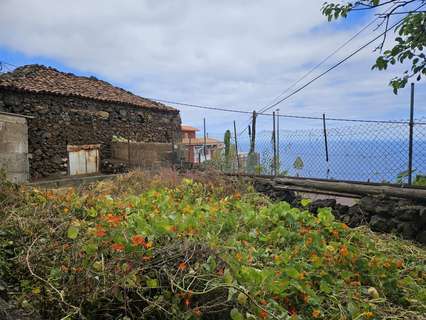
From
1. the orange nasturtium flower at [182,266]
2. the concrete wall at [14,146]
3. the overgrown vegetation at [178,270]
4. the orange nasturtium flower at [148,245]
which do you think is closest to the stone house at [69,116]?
the concrete wall at [14,146]

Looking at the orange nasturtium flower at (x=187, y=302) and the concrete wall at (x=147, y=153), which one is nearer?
the orange nasturtium flower at (x=187, y=302)

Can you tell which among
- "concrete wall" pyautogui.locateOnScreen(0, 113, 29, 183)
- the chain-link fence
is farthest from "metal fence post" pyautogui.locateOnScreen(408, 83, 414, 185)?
"concrete wall" pyautogui.locateOnScreen(0, 113, 29, 183)

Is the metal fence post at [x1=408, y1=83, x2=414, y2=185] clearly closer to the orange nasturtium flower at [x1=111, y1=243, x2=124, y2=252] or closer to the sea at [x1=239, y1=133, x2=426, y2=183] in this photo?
the sea at [x1=239, y1=133, x2=426, y2=183]

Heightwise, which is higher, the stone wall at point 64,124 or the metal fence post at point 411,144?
the stone wall at point 64,124

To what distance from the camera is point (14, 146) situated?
25.3 ft

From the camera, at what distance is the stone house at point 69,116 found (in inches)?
423

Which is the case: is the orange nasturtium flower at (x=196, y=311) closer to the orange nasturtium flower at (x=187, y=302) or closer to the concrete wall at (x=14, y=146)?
the orange nasturtium flower at (x=187, y=302)

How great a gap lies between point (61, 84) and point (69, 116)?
155cm

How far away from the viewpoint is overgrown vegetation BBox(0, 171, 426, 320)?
4.59 ft

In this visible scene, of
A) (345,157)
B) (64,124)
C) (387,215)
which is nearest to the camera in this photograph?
(387,215)

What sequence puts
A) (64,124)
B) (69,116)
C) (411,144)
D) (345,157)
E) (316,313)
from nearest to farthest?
(316,313) → (411,144) → (345,157) → (64,124) → (69,116)

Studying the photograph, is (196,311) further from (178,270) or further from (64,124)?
(64,124)

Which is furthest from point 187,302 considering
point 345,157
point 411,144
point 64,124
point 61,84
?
point 61,84

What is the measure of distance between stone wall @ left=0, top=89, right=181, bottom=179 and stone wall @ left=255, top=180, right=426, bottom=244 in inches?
322
